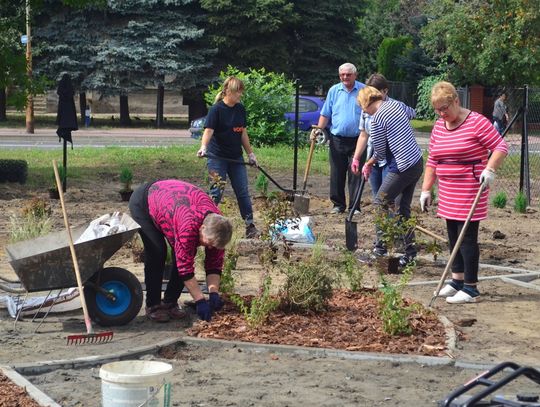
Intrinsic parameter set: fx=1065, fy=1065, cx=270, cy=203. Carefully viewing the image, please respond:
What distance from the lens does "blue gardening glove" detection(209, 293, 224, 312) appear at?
7.48 meters

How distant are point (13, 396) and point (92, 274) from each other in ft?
5.60

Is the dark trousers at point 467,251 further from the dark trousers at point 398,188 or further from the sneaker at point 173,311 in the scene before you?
the sneaker at point 173,311

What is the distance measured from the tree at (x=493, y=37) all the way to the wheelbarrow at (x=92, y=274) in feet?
104

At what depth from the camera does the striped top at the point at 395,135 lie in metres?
9.67

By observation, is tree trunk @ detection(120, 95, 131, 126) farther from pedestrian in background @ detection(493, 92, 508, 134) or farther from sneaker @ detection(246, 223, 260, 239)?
sneaker @ detection(246, 223, 260, 239)

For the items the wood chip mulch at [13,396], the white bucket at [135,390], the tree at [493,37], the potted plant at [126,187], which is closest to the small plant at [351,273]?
the wood chip mulch at [13,396]

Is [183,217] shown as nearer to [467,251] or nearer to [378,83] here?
[467,251]

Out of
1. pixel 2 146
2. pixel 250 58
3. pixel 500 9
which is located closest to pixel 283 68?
pixel 250 58

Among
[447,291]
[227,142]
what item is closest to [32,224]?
[227,142]

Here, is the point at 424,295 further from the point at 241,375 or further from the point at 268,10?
the point at 268,10

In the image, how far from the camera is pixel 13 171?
16469 millimetres

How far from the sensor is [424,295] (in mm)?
8875

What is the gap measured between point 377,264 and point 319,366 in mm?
3219

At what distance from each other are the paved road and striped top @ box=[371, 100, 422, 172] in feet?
62.6
